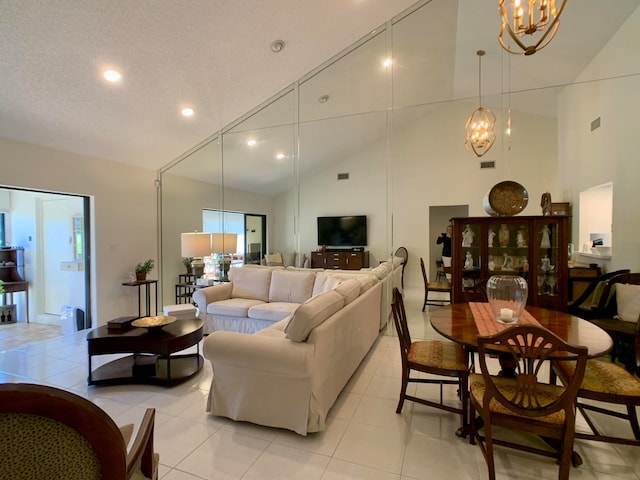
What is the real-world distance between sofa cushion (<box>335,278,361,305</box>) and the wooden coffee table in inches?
60.2

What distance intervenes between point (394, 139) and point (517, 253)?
8.31ft

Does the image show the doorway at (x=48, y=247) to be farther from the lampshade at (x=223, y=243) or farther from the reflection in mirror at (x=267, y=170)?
the reflection in mirror at (x=267, y=170)

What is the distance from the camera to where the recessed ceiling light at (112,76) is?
3348mm

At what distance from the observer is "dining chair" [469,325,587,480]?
1.59 meters

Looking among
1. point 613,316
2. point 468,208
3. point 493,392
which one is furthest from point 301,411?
point 468,208

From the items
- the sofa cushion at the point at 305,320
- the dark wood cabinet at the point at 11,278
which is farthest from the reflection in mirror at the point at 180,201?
the sofa cushion at the point at 305,320

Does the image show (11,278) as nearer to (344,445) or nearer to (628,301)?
(344,445)

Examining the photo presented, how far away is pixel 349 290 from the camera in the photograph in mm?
3072

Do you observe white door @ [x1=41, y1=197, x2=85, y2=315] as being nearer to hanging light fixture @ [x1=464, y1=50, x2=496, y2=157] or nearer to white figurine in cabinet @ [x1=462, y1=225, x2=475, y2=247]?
white figurine in cabinet @ [x1=462, y1=225, x2=475, y2=247]

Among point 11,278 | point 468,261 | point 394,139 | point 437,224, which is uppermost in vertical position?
point 394,139

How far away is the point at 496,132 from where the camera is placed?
4.88m

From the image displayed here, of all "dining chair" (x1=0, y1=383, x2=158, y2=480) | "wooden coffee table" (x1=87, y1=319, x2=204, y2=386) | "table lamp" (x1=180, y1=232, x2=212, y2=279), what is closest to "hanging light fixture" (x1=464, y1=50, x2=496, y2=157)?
"table lamp" (x1=180, y1=232, x2=212, y2=279)

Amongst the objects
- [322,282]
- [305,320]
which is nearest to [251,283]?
[322,282]

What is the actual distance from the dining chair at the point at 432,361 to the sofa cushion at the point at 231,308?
235 cm
